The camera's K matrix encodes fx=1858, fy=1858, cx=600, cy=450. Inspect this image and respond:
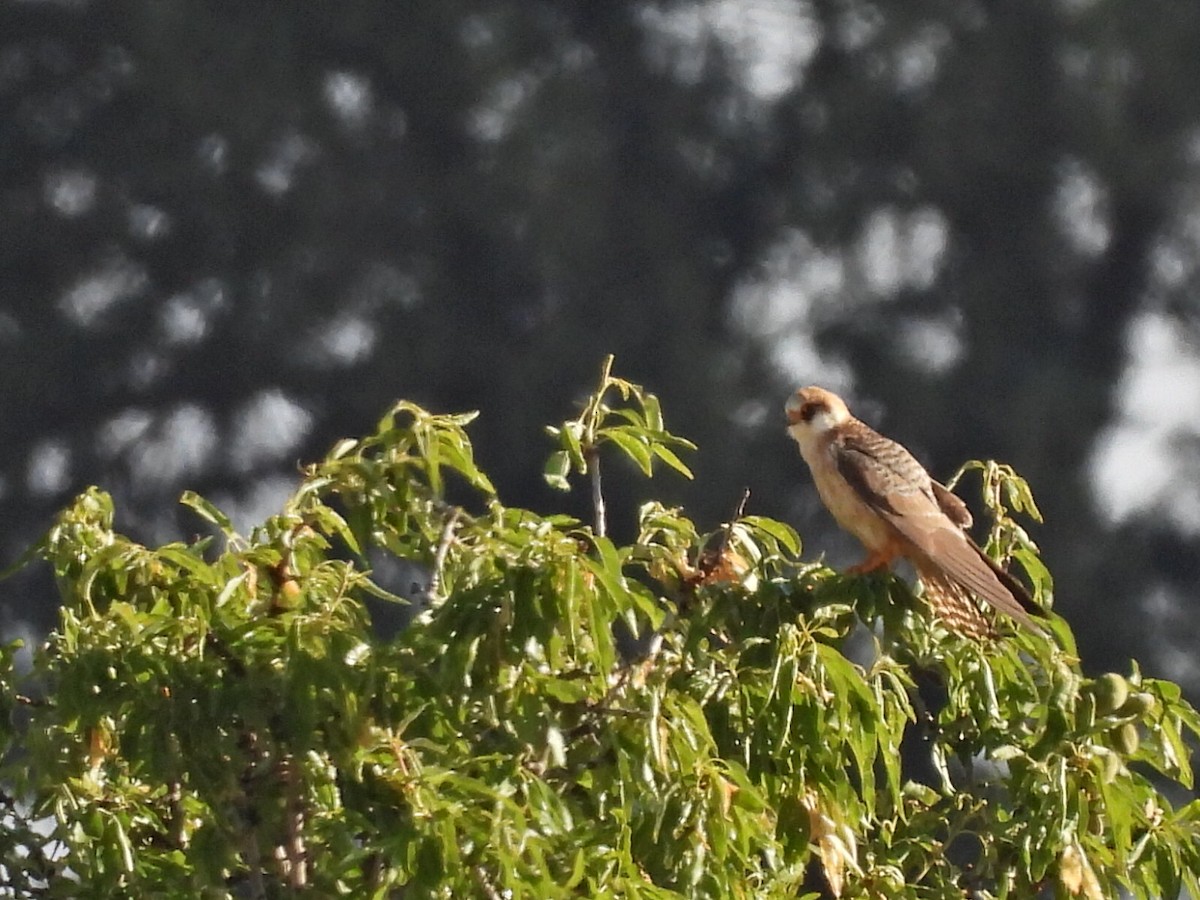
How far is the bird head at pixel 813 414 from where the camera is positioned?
3238 mm

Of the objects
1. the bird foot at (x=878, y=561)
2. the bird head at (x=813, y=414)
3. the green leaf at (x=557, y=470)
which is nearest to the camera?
the green leaf at (x=557, y=470)

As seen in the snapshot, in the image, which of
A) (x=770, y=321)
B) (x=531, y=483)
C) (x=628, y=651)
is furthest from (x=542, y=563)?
(x=770, y=321)

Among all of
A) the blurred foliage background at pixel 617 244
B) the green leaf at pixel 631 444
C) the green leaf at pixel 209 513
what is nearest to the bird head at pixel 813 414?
the blurred foliage background at pixel 617 244

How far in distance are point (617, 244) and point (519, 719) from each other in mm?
2287

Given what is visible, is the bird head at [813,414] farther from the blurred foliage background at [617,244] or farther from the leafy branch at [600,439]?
the leafy branch at [600,439]

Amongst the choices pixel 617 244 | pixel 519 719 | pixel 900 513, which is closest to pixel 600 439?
pixel 519 719

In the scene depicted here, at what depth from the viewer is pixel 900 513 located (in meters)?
2.90

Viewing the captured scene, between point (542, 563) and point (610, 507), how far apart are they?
2.13 meters

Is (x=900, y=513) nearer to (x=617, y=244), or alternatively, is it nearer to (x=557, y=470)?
(x=557, y=470)

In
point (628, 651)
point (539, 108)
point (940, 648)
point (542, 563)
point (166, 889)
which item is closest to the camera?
point (542, 563)

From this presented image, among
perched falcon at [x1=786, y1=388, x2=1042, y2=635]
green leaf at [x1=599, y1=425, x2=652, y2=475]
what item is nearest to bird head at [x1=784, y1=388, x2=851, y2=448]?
perched falcon at [x1=786, y1=388, x2=1042, y2=635]

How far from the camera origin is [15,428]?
4.05 m

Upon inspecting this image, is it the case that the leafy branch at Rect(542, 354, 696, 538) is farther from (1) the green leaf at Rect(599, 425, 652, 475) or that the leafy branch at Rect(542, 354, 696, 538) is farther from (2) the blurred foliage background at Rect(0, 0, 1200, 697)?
(2) the blurred foliage background at Rect(0, 0, 1200, 697)

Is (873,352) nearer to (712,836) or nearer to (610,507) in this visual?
(610,507)
